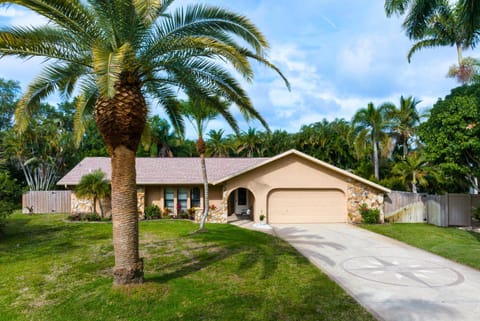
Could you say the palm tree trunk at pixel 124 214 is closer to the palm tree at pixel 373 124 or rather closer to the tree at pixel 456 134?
the tree at pixel 456 134

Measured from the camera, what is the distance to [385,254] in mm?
11297

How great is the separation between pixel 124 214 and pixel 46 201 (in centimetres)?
1956

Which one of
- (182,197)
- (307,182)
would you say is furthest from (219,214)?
(307,182)

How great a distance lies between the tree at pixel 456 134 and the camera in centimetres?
1417

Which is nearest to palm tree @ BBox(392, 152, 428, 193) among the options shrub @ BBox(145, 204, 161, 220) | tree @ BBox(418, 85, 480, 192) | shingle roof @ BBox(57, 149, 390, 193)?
shingle roof @ BBox(57, 149, 390, 193)

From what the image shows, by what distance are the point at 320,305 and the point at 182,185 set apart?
1454 centimetres

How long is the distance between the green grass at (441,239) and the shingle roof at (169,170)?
840 cm

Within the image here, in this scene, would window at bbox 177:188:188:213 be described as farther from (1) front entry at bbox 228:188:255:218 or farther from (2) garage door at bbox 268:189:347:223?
(2) garage door at bbox 268:189:347:223

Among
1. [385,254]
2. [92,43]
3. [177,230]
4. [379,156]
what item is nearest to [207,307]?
[92,43]

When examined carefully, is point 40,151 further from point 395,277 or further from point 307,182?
point 395,277

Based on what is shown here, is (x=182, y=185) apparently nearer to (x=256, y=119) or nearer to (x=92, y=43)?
(x=256, y=119)

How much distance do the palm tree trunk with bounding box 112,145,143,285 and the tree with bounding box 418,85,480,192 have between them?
14.7 m

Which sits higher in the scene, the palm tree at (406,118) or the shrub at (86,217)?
the palm tree at (406,118)

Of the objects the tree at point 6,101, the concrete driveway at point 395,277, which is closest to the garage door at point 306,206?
the concrete driveway at point 395,277
